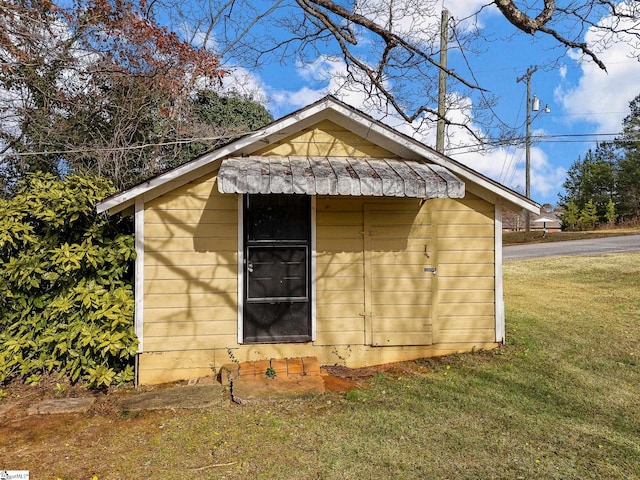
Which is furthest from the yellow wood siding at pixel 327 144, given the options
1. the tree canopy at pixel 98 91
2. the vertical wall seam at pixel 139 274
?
the tree canopy at pixel 98 91

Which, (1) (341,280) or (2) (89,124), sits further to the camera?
(2) (89,124)

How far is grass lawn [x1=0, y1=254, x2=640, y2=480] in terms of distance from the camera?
3107mm

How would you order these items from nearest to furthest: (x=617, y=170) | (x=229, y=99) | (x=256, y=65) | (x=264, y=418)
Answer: (x=264, y=418), (x=256, y=65), (x=229, y=99), (x=617, y=170)

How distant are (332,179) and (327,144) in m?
1.10

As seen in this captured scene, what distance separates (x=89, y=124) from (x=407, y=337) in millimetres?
8087

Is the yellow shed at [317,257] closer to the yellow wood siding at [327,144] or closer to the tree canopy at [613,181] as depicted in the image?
the yellow wood siding at [327,144]

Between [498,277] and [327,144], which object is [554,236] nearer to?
[498,277]

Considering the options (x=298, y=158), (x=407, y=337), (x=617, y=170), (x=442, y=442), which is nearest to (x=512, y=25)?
(x=298, y=158)

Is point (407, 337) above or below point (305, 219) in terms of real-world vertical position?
below

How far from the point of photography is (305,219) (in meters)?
5.29

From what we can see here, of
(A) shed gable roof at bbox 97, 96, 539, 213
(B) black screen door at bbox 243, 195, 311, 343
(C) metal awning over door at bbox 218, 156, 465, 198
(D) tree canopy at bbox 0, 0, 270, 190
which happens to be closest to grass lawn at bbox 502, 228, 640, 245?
(D) tree canopy at bbox 0, 0, 270, 190

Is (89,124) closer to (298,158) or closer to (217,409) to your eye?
(298,158)

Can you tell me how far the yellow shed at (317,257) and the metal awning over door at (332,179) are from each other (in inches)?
1.6

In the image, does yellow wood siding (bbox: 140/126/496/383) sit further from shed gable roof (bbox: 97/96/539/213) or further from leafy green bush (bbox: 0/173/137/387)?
leafy green bush (bbox: 0/173/137/387)
